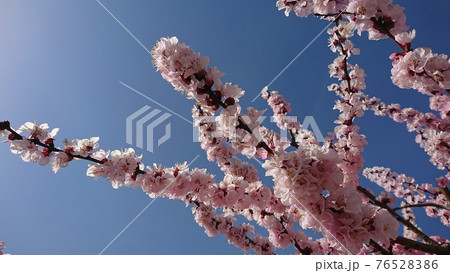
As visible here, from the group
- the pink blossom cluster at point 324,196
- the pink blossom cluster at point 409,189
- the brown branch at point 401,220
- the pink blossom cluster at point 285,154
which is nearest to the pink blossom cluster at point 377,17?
the pink blossom cluster at point 285,154

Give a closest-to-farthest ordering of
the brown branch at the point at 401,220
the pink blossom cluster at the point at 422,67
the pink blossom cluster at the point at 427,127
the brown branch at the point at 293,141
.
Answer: the pink blossom cluster at the point at 422,67 → the brown branch at the point at 401,220 → the brown branch at the point at 293,141 → the pink blossom cluster at the point at 427,127

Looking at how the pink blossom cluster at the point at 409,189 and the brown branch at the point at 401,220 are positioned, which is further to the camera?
the pink blossom cluster at the point at 409,189

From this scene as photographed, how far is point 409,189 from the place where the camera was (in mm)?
8211

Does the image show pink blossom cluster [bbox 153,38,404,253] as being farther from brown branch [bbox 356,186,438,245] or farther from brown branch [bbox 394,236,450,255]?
brown branch [bbox 356,186,438,245]

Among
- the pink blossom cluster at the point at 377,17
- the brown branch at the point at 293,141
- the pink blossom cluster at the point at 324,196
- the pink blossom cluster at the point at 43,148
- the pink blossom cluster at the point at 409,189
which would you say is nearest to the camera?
the pink blossom cluster at the point at 324,196

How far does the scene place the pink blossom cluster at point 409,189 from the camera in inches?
298

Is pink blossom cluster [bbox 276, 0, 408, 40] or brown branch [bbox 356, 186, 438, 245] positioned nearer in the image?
pink blossom cluster [bbox 276, 0, 408, 40]

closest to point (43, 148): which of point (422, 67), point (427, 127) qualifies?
point (422, 67)

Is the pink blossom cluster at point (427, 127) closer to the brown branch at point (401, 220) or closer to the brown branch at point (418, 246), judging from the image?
the brown branch at point (401, 220)

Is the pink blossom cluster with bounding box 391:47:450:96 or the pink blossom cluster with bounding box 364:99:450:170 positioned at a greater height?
the pink blossom cluster with bounding box 364:99:450:170

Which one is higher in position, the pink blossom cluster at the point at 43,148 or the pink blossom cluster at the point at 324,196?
the pink blossom cluster at the point at 324,196

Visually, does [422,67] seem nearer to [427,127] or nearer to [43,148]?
[43,148]

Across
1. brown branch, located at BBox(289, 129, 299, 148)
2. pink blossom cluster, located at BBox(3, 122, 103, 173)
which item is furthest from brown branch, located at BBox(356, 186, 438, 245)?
pink blossom cluster, located at BBox(3, 122, 103, 173)

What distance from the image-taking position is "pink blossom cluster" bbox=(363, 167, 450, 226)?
7.57 m
